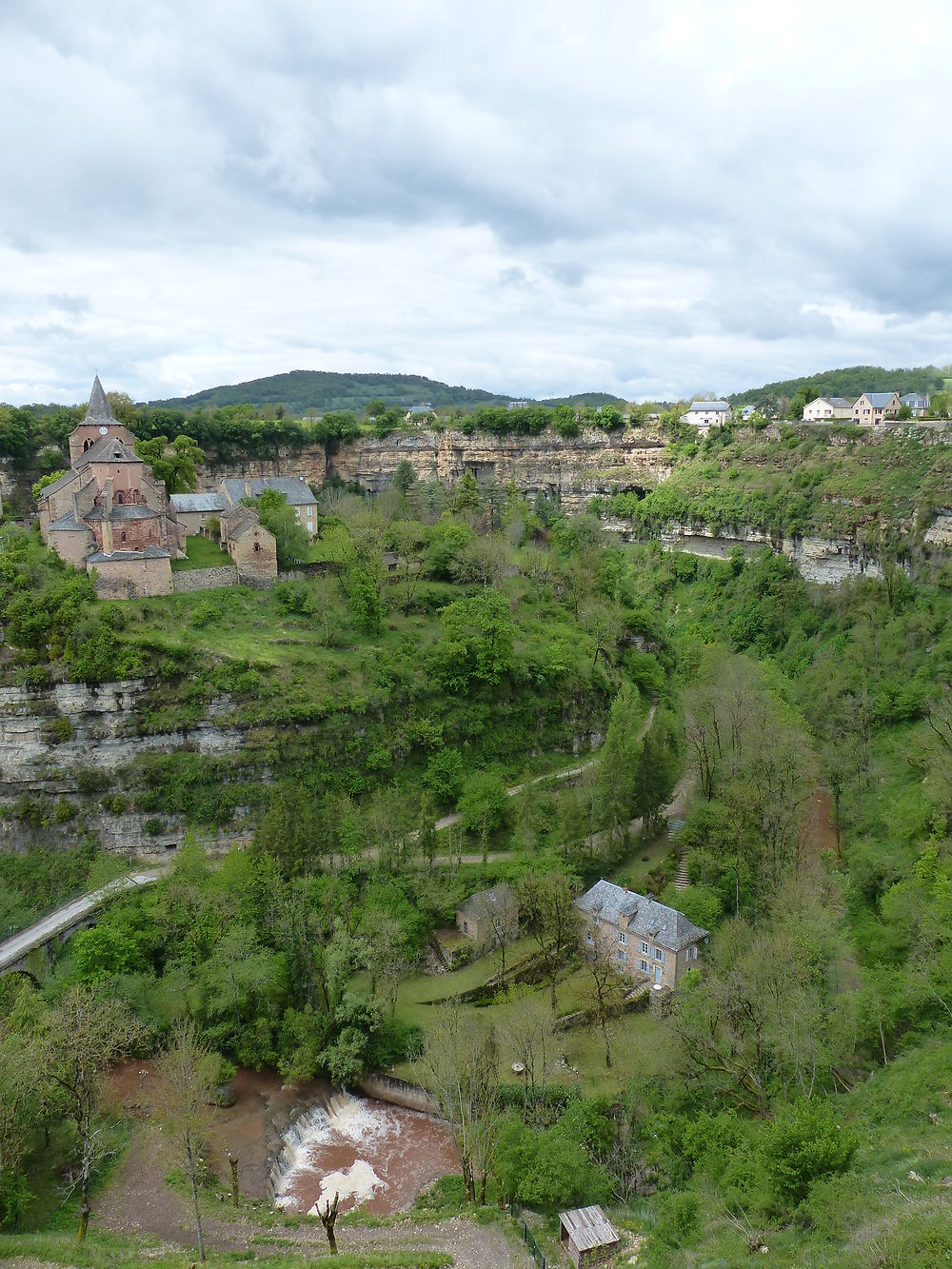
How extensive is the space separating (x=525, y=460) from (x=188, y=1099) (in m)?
76.2

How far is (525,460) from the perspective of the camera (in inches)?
3620

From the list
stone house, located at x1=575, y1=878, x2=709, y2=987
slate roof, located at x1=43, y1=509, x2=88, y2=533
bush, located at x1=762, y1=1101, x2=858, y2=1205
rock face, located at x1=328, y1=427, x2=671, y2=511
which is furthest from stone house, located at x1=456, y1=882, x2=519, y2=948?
rock face, located at x1=328, y1=427, x2=671, y2=511

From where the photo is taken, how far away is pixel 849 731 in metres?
46.4

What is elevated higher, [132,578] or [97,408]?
[97,408]

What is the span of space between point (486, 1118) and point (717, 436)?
234ft

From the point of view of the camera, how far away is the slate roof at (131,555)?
44.3 metres

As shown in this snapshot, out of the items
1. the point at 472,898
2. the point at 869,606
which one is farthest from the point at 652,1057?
the point at 869,606

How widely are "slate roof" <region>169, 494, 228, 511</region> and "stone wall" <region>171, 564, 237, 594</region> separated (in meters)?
7.15

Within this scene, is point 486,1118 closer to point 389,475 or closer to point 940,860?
point 940,860

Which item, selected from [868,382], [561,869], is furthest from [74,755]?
[868,382]

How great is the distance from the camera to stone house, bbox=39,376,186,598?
44.9 metres

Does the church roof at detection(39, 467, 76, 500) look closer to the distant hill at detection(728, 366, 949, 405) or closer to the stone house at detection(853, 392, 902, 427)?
the stone house at detection(853, 392, 902, 427)

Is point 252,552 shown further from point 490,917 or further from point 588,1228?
point 588,1228

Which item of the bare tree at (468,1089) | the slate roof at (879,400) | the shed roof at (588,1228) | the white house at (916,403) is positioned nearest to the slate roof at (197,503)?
the bare tree at (468,1089)
